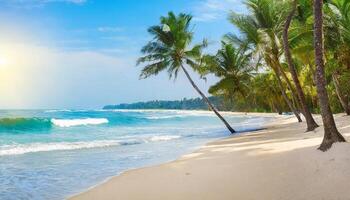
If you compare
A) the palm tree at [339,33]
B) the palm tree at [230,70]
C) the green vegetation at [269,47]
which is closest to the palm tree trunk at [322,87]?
the green vegetation at [269,47]

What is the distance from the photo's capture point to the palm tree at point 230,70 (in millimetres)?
31188

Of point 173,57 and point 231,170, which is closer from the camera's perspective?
point 231,170

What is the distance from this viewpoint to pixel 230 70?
1241 inches

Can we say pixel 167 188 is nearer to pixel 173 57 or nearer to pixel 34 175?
pixel 34 175

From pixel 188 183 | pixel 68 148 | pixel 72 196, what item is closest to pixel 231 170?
pixel 188 183

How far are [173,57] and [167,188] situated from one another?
17.7 meters

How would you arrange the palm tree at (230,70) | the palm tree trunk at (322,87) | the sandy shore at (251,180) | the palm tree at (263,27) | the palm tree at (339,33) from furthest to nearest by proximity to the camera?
the palm tree at (230,70) → the palm tree at (263,27) → the palm tree at (339,33) → the palm tree trunk at (322,87) → the sandy shore at (251,180)

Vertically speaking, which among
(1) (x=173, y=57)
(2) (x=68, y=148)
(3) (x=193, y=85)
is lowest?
(2) (x=68, y=148)

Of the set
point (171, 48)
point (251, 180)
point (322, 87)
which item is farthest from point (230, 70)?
point (251, 180)

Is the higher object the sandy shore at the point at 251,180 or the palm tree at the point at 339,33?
the palm tree at the point at 339,33

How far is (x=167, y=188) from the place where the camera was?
24.2 ft

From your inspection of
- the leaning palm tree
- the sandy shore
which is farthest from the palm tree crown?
the sandy shore

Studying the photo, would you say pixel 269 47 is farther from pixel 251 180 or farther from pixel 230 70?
pixel 251 180

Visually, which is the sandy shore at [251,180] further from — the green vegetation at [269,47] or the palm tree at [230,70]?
the palm tree at [230,70]
